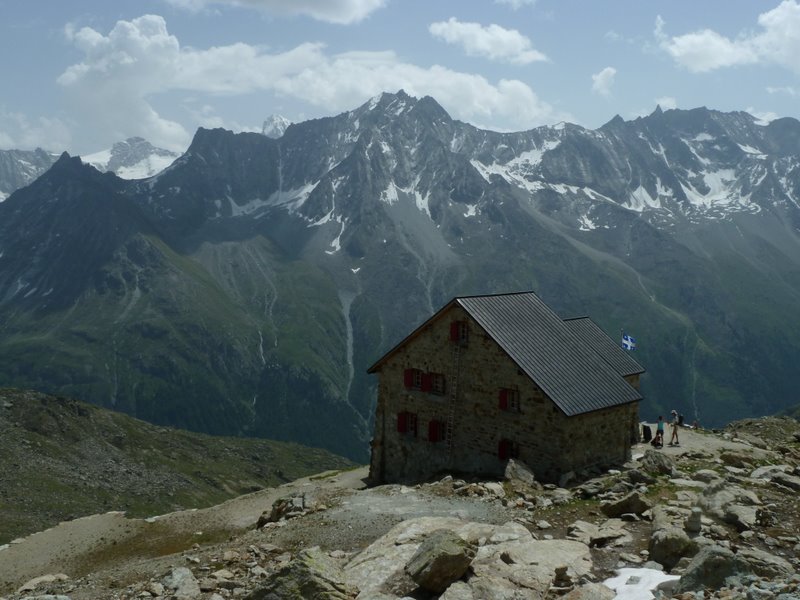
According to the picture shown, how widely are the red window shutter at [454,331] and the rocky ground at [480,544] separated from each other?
10305mm

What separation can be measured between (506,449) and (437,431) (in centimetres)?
619

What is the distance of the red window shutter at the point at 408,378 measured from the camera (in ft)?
178

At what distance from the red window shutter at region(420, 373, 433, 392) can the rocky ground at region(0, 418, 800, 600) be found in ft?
34.9

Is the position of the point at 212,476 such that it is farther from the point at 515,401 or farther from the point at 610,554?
the point at 610,554

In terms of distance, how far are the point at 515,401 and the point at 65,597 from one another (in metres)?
28.4

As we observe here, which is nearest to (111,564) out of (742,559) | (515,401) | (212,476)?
(515,401)

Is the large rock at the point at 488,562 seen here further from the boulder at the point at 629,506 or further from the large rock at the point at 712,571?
the boulder at the point at 629,506

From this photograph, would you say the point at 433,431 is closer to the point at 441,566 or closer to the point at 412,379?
the point at 412,379

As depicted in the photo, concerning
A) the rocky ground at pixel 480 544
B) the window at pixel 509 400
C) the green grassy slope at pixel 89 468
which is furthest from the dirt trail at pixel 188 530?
the green grassy slope at pixel 89 468

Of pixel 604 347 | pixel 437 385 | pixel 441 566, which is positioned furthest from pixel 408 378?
pixel 441 566

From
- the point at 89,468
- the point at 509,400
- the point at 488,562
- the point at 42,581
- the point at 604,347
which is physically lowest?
the point at 89,468

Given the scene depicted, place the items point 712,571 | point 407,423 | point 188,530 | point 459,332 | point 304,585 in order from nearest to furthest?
point 712,571 < point 304,585 < point 188,530 < point 459,332 < point 407,423

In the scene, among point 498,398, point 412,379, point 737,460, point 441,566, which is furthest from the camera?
point 412,379

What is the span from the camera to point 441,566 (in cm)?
2292
